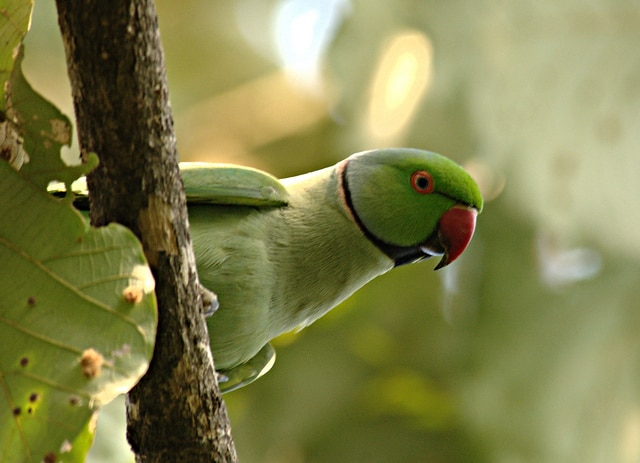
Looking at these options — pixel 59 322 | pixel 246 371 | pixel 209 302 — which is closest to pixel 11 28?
pixel 59 322

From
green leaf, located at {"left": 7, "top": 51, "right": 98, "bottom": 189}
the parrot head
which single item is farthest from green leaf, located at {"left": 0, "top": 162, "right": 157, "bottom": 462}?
the parrot head

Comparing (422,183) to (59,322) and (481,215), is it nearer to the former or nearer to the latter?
(59,322)

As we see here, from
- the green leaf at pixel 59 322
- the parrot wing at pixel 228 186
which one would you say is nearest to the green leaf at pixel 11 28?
the green leaf at pixel 59 322

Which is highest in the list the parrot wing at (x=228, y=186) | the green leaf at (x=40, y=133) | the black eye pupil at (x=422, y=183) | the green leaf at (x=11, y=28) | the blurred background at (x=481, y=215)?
the green leaf at (x=11, y=28)

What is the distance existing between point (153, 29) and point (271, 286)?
4.01 ft

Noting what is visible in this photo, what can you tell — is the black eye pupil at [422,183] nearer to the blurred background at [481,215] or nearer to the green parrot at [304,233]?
the green parrot at [304,233]

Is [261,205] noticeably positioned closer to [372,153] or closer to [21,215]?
[372,153]

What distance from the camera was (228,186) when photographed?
9.41 ft

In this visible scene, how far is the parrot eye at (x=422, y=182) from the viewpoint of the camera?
3.24 meters

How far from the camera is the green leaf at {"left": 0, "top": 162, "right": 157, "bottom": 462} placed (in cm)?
194

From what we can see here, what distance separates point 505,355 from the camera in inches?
229

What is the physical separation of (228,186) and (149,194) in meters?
0.89

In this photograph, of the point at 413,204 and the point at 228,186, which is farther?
the point at 413,204

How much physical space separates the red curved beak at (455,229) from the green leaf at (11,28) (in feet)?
5.85
